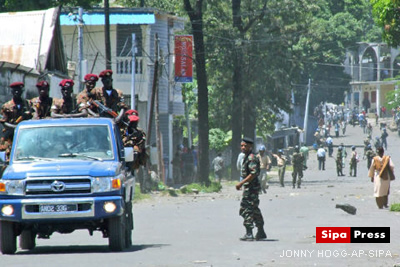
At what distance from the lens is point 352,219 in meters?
20.0

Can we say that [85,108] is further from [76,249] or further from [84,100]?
[76,249]

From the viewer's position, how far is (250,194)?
15.6 metres

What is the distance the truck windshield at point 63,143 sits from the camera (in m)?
13.3

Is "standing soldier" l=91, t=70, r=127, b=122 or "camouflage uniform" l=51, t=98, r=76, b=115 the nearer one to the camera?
"camouflage uniform" l=51, t=98, r=76, b=115

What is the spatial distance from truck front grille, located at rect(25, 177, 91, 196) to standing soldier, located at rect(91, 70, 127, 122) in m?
2.64

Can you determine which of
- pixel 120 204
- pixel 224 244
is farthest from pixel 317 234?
pixel 120 204

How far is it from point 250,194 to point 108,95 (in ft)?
9.54

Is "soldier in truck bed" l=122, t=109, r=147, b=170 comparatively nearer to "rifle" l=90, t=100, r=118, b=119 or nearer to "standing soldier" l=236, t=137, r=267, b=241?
"rifle" l=90, t=100, r=118, b=119

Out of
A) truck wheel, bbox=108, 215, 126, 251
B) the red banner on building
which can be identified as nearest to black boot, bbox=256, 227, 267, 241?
truck wheel, bbox=108, 215, 126, 251

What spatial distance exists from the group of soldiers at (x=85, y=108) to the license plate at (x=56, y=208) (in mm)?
2314

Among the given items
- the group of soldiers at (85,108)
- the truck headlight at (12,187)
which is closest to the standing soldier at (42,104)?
the group of soldiers at (85,108)

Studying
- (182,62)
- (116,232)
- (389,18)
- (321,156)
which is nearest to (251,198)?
(116,232)

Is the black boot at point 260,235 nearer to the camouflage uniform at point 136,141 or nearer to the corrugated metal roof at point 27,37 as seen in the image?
the camouflage uniform at point 136,141

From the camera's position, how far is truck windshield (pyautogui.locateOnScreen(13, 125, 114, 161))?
524 inches
